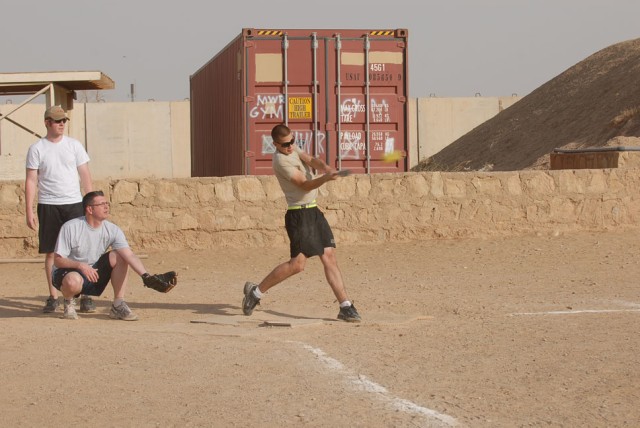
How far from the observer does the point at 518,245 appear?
13.2 meters

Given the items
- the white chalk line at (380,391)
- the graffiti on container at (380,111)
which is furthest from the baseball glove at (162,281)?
the graffiti on container at (380,111)

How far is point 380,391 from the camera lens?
5.86m

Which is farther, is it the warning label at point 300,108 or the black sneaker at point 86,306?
the warning label at point 300,108

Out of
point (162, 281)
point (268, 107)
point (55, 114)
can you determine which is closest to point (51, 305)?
point (162, 281)

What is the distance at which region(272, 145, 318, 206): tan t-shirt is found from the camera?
27.3ft

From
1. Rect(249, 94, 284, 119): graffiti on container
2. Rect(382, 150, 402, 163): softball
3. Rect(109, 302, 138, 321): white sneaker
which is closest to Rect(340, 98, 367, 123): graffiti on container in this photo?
Rect(382, 150, 402, 163): softball

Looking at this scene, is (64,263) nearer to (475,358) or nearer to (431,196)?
(475,358)

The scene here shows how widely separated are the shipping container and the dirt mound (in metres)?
13.0

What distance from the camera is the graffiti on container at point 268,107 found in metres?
15.7

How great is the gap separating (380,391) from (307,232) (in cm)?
272

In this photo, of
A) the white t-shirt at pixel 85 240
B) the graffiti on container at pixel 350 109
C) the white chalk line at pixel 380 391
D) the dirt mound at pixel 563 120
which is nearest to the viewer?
the white chalk line at pixel 380 391

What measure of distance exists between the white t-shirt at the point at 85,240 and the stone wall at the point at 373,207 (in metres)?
4.22

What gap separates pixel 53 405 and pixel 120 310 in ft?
10.3

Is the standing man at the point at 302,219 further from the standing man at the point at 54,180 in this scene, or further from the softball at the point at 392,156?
the softball at the point at 392,156
